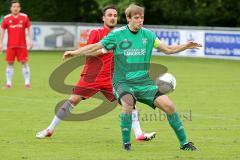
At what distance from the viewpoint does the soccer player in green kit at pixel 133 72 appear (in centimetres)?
1061

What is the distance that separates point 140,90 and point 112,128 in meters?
2.73

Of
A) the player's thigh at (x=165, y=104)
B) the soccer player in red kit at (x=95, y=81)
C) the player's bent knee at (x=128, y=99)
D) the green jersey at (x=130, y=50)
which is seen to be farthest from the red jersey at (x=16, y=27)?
the player's thigh at (x=165, y=104)

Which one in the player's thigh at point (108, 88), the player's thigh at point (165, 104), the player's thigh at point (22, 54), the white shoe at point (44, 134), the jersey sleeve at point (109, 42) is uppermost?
the jersey sleeve at point (109, 42)

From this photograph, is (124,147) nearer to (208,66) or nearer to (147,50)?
(147,50)

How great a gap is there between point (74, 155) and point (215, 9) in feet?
111

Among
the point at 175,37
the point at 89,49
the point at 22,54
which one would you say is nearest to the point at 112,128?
the point at 89,49

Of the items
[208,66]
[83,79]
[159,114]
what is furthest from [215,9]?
[83,79]

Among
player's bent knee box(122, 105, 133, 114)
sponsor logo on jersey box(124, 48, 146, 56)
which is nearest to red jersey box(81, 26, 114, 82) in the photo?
sponsor logo on jersey box(124, 48, 146, 56)

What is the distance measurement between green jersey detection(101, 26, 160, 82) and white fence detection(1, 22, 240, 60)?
22447 millimetres

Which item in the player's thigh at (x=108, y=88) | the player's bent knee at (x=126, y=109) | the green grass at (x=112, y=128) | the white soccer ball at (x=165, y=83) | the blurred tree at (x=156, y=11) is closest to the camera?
the green grass at (x=112, y=128)

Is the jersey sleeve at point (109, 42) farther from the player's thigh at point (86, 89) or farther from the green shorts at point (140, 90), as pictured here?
the player's thigh at point (86, 89)

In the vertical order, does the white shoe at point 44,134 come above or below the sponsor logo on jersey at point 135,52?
below

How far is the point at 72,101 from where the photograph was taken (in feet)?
39.7

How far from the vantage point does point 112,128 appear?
524 inches
